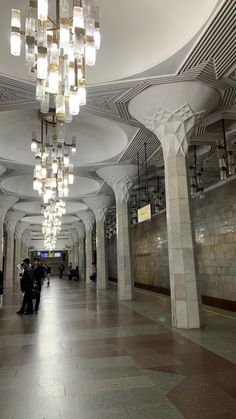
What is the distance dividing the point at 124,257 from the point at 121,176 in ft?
11.7

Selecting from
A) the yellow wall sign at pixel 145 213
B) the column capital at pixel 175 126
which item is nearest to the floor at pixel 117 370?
the column capital at pixel 175 126

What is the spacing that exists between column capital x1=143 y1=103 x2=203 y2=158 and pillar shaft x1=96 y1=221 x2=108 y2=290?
1260cm

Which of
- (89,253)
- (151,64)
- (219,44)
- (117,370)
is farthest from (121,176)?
(89,253)

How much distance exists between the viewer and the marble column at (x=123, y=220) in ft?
44.8

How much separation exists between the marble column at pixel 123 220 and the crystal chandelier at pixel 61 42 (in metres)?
8.85

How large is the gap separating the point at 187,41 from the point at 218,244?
7.45 metres

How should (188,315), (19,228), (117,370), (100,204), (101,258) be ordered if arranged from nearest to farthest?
1. (117,370)
2. (188,315)
3. (101,258)
4. (100,204)
5. (19,228)

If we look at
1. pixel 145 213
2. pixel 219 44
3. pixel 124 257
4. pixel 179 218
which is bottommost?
pixel 124 257

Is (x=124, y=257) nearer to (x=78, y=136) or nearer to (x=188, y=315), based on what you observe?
(x=78, y=136)

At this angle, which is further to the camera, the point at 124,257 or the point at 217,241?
the point at 124,257

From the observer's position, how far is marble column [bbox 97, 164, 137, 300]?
44.8 ft

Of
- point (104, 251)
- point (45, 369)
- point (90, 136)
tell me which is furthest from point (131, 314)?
point (104, 251)

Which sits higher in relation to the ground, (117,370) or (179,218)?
(179,218)

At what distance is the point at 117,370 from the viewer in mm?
4586
